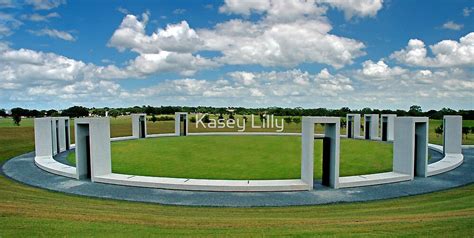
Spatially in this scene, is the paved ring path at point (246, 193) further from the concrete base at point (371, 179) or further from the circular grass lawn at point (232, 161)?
the circular grass lawn at point (232, 161)

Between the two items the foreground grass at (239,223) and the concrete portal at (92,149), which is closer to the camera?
the foreground grass at (239,223)

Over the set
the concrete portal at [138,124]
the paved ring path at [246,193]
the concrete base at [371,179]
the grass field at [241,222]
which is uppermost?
the concrete portal at [138,124]

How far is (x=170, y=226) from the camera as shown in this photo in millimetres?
6703

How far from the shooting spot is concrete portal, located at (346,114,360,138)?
31.6 m

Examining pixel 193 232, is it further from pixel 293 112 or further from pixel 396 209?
pixel 293 112

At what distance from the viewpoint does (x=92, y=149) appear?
13742 millimetres

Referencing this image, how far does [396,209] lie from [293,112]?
65120mm

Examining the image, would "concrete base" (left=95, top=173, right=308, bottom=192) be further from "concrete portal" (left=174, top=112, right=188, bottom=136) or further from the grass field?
"concrete portal" (left=174, top=112, right=188, bottom=136)

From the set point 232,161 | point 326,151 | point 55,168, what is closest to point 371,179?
point 326,151

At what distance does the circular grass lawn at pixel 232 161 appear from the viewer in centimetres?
1473

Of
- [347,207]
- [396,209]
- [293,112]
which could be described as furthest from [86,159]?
[293,112]

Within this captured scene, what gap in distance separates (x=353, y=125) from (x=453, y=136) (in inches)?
455

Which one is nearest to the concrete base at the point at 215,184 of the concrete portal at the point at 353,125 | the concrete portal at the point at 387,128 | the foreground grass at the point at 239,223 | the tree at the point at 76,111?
the foreground grass at the point at 239,223

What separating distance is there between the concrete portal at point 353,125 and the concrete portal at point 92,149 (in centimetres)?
2458
